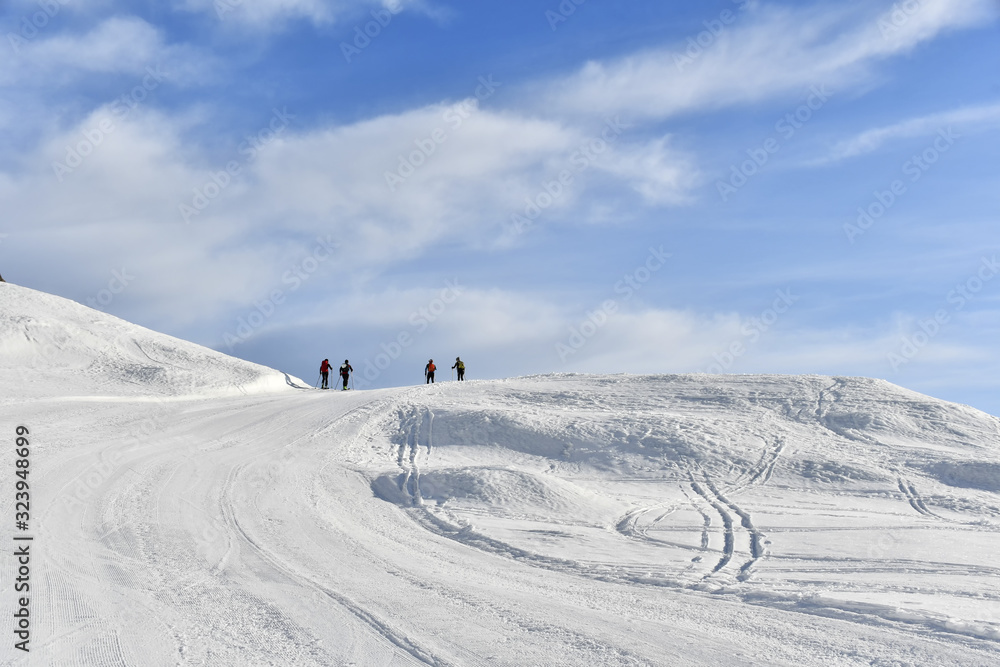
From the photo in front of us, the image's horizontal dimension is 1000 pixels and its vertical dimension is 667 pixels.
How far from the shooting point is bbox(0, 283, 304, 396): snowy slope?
27938mm

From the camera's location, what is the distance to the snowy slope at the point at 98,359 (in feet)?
91.7

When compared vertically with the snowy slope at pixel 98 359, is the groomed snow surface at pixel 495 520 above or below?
below

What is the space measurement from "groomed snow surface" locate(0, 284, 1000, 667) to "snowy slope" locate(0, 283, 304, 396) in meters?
0.20

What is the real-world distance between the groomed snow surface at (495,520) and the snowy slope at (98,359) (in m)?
0.20

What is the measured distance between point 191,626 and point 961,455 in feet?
73.1

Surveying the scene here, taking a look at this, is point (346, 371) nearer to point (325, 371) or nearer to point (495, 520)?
point (325, 371)

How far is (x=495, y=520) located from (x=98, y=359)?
886 inches

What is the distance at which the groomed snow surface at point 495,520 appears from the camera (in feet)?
28.1

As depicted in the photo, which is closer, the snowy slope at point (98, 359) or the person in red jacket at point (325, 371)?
the snowy slope at point (98, 359)

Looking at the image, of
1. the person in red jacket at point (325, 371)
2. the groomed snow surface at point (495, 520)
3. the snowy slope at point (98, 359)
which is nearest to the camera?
the groomed snow surface at point (495, 520)

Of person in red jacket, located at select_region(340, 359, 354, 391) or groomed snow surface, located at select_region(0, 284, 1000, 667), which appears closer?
groomed snow surface, located at select_region(0, 284, 1000, 667)

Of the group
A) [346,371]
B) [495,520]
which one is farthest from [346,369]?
[495,520]

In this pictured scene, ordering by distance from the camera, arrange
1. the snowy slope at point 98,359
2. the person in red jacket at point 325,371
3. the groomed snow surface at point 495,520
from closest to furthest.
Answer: the groomed snow surface at point 495,520 < the snowy slope at point 98,359 < the person in red jacket at point 325,371

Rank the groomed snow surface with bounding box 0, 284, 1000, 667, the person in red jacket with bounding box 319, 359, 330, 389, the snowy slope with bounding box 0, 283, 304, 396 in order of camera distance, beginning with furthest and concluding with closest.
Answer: the person in red jacket with bounding box 319, 359, 330, 389
the snowy slope with bounding box 0, 283, 304, 396
the groomed snow surface with bounding box 0, 284, 1000, 667
